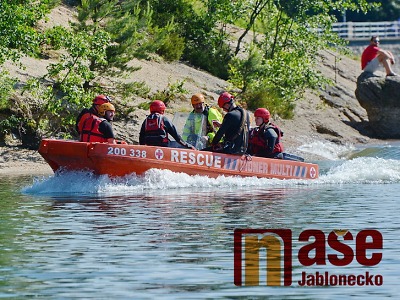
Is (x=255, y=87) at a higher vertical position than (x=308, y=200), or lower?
higher

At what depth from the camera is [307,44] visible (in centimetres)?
4212

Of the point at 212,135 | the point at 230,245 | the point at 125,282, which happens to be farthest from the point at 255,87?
the point at 125,282

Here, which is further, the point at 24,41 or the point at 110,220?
the point at 24,41

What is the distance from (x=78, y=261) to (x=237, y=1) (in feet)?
94.5

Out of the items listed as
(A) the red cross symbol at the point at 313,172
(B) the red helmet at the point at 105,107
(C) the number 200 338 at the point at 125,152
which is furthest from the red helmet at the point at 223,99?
(A) the red cross symbol at the point at 313,172

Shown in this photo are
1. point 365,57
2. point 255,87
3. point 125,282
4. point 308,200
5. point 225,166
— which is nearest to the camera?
point 125,282

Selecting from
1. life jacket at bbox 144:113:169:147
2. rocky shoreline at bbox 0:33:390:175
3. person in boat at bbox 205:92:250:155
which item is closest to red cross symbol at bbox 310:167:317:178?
person in boat at bbox 205:92:250:155

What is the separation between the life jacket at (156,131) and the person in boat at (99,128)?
3.12 feet

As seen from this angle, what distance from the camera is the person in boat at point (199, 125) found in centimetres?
2350

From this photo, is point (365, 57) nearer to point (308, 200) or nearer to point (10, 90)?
point (10, 90)

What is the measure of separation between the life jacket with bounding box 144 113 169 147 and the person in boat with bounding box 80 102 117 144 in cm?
95

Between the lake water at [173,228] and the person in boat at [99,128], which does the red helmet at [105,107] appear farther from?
the lake water at [173,228]

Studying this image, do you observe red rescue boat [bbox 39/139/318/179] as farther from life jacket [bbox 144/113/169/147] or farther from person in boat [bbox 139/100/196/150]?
life jacket [bbox 144/113/169/147]

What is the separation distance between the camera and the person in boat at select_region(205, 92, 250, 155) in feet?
74.4
